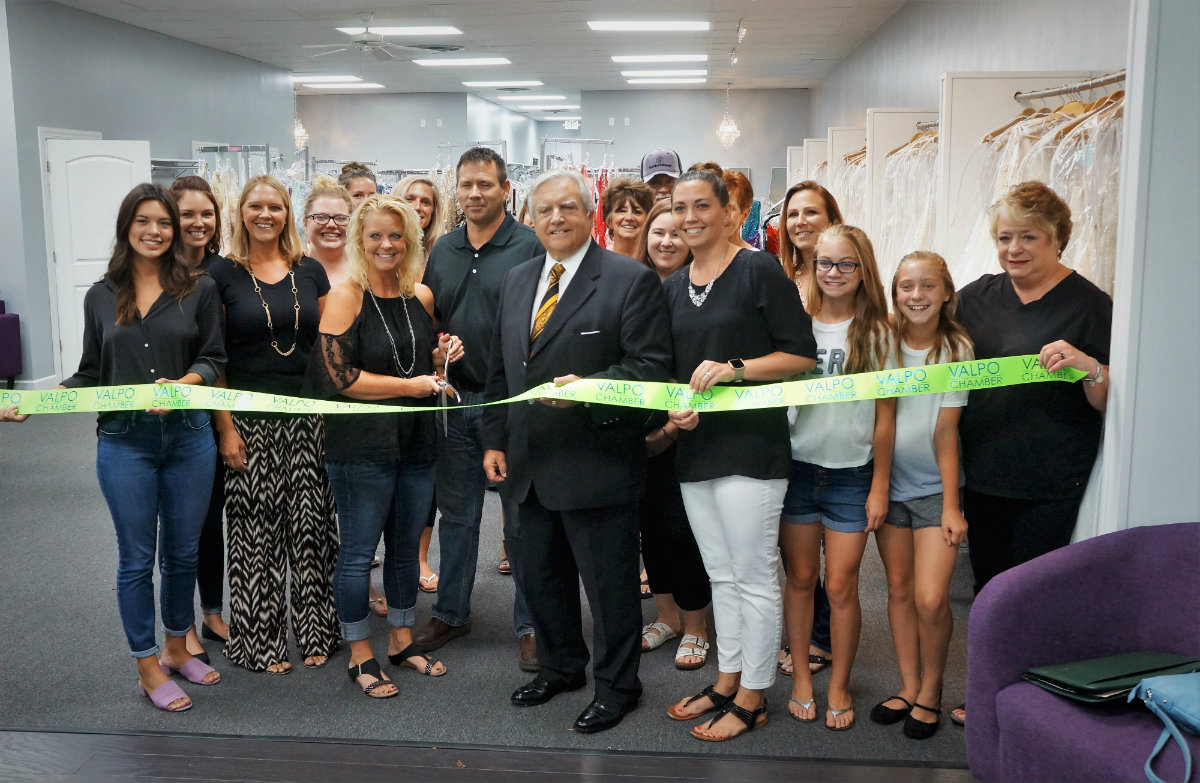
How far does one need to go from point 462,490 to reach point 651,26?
9.00 m

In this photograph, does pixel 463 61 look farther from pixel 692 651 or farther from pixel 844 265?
pixel 844 265

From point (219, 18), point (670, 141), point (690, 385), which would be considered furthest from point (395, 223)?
point (670, 141)

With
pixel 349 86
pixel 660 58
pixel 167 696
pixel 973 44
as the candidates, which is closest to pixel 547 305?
pixel 167 696

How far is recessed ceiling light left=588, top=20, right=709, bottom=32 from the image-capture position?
431 inches

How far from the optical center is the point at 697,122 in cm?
1809

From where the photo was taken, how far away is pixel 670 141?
717 inches

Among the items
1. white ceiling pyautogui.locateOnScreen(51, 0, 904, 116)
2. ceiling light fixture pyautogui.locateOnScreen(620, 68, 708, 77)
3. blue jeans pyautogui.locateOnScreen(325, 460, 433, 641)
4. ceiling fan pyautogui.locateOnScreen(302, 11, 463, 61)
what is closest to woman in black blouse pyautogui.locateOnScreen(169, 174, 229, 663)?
blue jeans pyautogui.locateOnScreen(325, 460, 433, 641)

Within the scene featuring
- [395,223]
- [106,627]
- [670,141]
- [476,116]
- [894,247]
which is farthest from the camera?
[476,116]

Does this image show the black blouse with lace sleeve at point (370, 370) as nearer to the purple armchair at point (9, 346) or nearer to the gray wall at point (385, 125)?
the purple armchair at point (9, 346)

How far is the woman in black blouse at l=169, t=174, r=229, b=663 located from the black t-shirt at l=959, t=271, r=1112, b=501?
2322mm

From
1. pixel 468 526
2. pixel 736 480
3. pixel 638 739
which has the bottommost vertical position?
pixel 638 739

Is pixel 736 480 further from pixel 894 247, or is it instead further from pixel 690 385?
pixel 894 247

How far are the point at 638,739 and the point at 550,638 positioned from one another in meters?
0.42

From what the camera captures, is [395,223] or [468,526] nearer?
[395,223]
